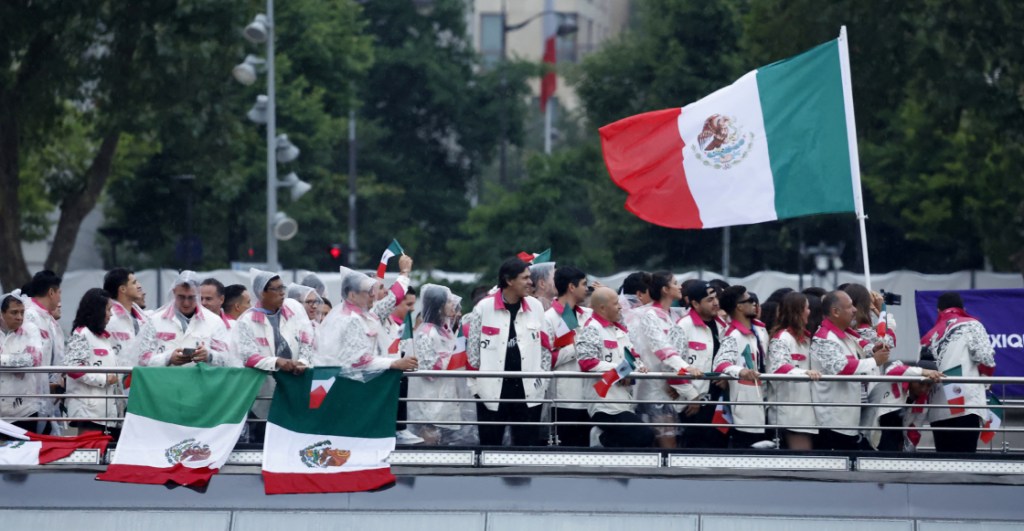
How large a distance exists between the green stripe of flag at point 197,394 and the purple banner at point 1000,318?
516 cm

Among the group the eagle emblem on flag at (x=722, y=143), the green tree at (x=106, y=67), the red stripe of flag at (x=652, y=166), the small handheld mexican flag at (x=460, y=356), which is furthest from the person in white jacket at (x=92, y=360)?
the green tree at (x=106, y=67)

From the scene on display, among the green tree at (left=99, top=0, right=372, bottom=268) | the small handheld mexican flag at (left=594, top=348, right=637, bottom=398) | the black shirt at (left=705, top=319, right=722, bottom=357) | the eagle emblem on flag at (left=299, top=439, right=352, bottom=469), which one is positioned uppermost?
the green tree at (left=99, top=0, right=372, bottom=268)

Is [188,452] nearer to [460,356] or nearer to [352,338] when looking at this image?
[352,338]

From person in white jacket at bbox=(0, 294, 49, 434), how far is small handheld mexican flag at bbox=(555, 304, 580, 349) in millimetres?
3596

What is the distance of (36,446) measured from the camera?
435 inches

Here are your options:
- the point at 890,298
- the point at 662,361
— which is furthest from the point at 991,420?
the point at 662,361

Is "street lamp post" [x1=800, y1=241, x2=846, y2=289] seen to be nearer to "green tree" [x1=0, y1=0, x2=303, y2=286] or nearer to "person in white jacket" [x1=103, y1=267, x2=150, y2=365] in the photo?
"green tree" [x1=0, y1=0, x2=303, y2=286]

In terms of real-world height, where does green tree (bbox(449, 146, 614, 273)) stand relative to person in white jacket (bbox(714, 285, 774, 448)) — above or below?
above

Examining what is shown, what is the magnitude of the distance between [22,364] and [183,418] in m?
1.36

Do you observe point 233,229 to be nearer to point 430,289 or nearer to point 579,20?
point 430,289

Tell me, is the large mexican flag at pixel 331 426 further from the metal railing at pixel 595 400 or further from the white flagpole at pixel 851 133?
the white flagpole at pixel 851 133

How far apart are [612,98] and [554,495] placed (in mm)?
34336

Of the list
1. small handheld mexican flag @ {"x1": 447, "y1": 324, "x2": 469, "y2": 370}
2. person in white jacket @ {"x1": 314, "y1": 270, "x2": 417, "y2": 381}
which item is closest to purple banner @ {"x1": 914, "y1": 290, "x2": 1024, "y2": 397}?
small handheld mexican flag @ {"x1": 447, "y1": 324, "x2": 469, "y2": 370}

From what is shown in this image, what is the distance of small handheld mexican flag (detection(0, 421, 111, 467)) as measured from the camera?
36.2 ft
